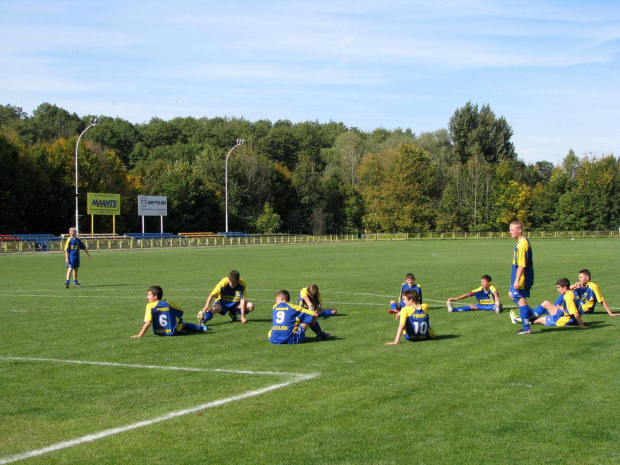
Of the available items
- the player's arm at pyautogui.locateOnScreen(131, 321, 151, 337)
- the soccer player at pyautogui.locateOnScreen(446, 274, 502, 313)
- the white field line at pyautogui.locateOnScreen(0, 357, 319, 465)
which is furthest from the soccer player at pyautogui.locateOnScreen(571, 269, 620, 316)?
the player's arm at pyautogui.locateOnScreen(131, 321, 151, 337)

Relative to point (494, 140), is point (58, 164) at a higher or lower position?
lower

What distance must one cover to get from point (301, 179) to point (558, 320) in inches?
3645

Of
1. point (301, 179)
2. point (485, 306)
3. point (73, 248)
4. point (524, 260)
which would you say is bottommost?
point (485, 306)

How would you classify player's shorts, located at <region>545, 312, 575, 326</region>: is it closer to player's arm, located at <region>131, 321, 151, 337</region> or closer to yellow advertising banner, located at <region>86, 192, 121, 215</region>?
player's arm, located at <region>131, 321, 151, 337</region>

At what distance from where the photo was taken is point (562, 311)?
40.4 ft

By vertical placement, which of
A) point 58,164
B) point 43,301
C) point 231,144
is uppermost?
point 231,144

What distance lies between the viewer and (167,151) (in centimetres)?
11088

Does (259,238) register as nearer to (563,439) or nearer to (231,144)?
(231,144)

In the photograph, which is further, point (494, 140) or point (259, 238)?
point (494, 140)

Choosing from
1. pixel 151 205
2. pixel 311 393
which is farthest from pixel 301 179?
pixel 311 393

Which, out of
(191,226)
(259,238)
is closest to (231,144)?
(191,226)

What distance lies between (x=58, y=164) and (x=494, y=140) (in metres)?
74.2

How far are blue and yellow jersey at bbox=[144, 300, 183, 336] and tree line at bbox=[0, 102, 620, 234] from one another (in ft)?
209

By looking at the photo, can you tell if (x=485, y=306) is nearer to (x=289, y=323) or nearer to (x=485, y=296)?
(x=485, y=296)
